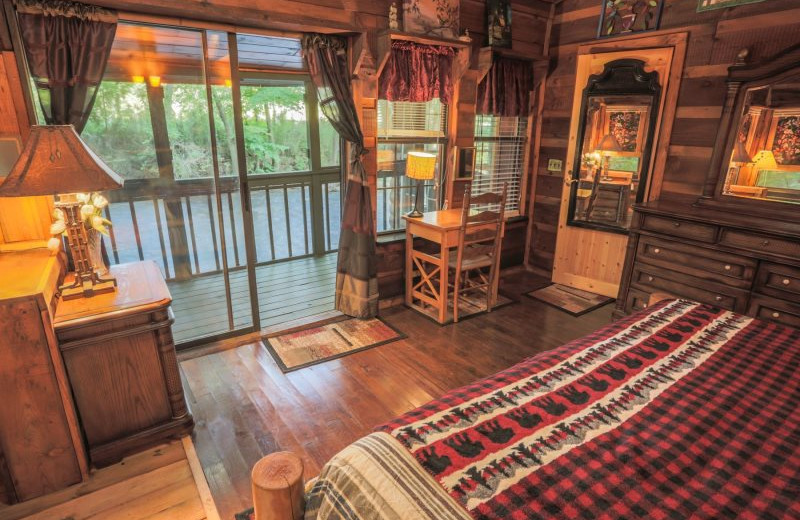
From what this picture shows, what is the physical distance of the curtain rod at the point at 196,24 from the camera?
235 centimetres

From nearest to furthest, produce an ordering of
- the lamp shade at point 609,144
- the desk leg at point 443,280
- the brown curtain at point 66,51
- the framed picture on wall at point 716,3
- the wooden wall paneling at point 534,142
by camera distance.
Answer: the brown curtain at point 66,51, the framed picture on wall at point 716,3, the desk leg at point 443,280, the lamp shade at point 609,144, the wooden wall paneling at point 534,142

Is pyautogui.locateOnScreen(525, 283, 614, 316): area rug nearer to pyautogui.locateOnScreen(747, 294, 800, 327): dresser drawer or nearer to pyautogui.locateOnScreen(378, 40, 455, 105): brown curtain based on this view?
pyautogui.locateOnScreen(747, 294, 800, 327): dresser drawer

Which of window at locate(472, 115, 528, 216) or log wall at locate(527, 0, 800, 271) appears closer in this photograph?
log wall at locate(527, 0, 800, 271)

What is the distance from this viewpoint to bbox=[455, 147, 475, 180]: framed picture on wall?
3.86 m

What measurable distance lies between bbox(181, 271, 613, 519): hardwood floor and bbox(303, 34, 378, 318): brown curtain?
14.0 inches

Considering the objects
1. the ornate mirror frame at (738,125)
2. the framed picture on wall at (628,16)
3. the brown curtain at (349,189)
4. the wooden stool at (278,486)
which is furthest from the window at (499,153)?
the wooden stool at (278,486)

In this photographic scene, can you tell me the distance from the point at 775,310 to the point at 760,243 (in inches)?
16.3

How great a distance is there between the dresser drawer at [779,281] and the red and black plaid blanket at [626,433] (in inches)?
37.4

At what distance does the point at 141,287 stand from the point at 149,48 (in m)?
1.45

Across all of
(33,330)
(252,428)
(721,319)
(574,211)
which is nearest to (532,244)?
(574,211)

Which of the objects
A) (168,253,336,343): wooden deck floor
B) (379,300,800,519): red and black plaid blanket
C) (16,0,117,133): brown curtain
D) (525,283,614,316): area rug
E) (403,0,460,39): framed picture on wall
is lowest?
(525,283,614,316): area rug

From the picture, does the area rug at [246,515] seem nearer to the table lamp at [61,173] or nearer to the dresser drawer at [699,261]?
the table lamp at [61,173]

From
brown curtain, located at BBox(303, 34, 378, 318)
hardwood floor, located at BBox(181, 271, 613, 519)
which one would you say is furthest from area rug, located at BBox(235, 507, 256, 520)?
brown curtain, located at BBox(303, 34, 378, 318)

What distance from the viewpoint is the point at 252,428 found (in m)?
2.25
